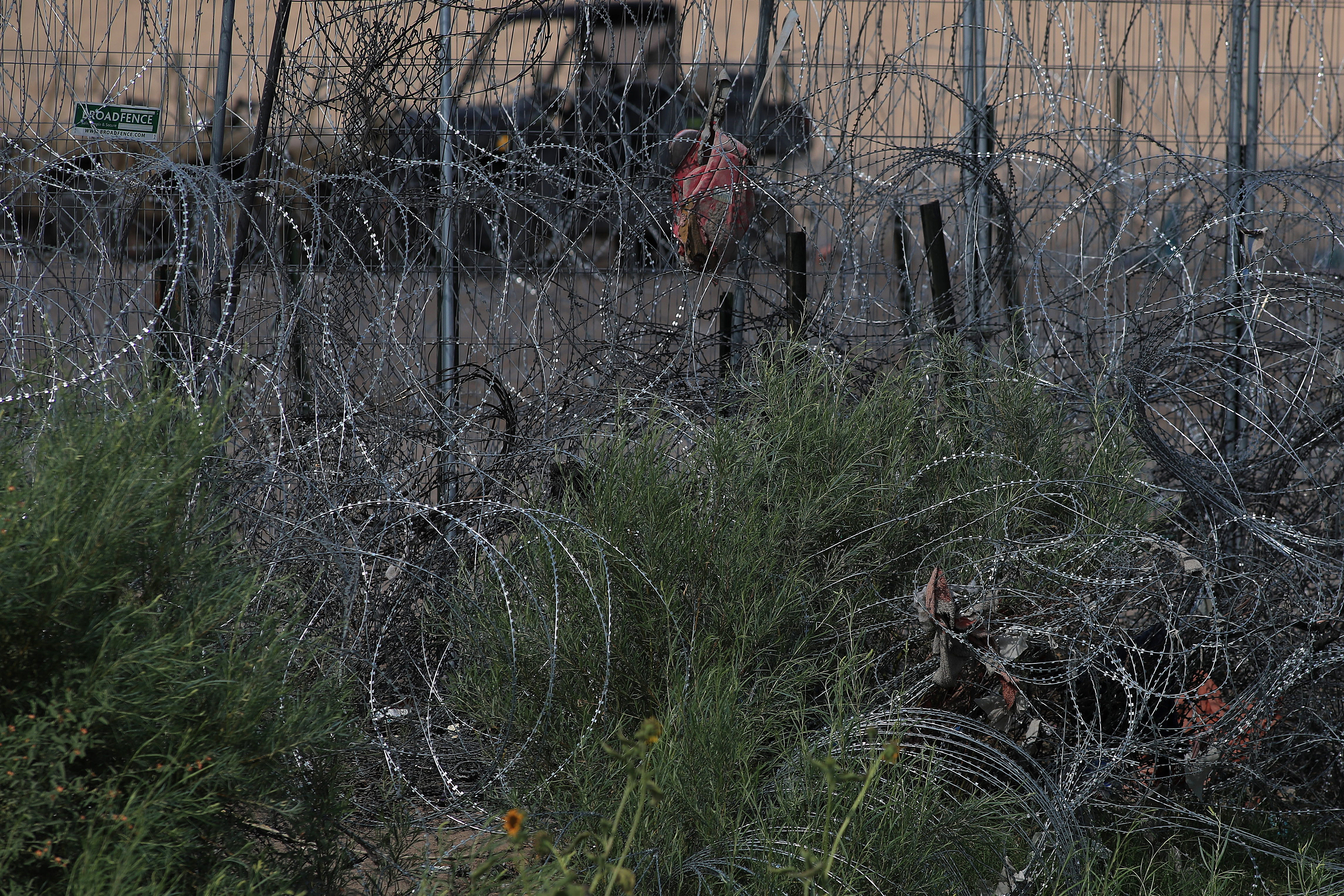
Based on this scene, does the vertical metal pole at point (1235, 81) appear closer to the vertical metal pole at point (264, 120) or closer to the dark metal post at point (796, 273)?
the dark metal post at point (796, 273)

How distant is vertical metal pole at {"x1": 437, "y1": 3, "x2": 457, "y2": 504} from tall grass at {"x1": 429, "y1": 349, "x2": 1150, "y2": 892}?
133 cm

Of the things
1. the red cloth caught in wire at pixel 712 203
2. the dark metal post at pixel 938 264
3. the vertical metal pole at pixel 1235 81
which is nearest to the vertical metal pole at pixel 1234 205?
the vertical metal pole at pixel 1235 81

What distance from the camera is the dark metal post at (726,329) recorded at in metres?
4.51

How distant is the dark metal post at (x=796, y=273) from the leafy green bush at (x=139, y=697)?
2.82 meters

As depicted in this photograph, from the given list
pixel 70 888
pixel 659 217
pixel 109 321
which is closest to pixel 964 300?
pixel 659 217

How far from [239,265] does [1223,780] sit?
388 cm

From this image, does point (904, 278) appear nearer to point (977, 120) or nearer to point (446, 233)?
point (977, 120)

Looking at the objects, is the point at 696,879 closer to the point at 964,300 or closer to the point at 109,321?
the point at 109,321

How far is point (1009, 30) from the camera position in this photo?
4891 millimetres

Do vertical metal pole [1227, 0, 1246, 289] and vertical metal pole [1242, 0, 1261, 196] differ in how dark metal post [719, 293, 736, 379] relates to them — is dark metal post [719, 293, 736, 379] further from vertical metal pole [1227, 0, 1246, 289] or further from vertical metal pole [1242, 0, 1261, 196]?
vertical metal pole [1242, 0, 1261, 196]

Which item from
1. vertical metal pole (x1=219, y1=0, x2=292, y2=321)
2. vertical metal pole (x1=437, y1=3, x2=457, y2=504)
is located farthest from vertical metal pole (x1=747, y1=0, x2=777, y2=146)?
vertical metal pole (x1=219, y1=0, x2=292, y2=321)

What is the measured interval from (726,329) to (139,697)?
3249 mm

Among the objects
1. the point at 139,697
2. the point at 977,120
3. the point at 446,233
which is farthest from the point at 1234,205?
the point at 139,697

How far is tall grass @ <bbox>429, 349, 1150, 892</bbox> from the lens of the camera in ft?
7.85
